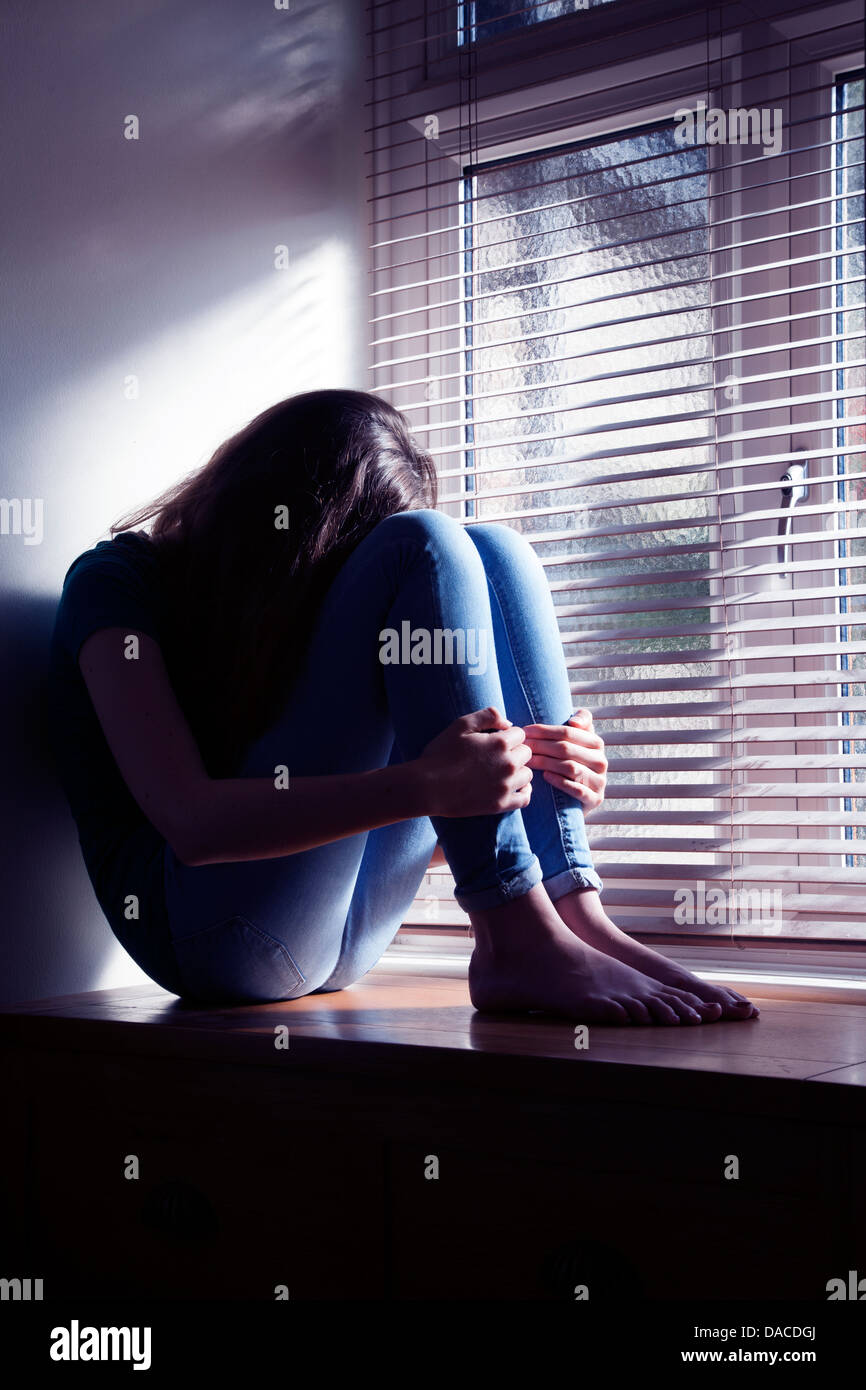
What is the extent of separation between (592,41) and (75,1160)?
1382mm

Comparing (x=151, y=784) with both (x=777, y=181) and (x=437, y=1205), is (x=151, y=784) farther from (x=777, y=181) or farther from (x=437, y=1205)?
(x=777, y=181)

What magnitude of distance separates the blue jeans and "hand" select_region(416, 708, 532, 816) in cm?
2

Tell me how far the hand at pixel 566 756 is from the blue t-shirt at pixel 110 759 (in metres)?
→ 0.36

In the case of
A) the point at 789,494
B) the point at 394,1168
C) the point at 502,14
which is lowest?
the point at 394,1168

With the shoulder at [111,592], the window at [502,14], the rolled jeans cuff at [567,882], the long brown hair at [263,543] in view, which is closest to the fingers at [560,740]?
the rolled jeans cuff at [567,882]

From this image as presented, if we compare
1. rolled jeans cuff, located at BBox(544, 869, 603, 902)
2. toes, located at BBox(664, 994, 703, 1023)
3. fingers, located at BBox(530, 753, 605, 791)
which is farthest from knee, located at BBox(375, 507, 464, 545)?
toes, located at BBox(664, 994, 703, 1023)

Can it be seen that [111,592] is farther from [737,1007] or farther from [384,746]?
[737,1007]

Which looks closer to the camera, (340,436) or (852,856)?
(340,436)

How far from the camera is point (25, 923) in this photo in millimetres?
1227

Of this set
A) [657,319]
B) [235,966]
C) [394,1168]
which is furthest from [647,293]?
[394,1168]

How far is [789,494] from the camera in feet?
4.57

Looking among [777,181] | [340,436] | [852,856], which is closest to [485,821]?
[340,436]

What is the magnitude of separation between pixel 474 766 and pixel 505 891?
12 cm

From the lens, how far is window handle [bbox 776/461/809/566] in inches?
54.2
